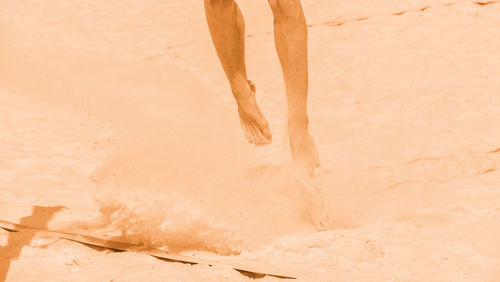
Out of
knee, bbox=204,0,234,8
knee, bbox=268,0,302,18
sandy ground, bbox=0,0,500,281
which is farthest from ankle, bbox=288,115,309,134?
knee, bbox=204,0,234,8

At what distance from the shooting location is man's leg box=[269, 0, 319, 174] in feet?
8.27

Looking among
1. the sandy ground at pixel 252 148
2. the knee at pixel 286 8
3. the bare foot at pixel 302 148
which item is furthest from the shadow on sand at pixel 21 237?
the knee at pixel 286 8

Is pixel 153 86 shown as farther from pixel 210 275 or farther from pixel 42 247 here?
pixel 210 275

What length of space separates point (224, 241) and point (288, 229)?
24 cm

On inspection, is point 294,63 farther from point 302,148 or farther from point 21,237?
point 21,237

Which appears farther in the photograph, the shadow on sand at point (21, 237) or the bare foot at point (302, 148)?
the bare foot at point (302, 148)

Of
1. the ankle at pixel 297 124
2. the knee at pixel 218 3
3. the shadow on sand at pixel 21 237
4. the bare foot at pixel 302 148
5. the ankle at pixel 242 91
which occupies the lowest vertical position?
the shadow on sand at pixel 21 237

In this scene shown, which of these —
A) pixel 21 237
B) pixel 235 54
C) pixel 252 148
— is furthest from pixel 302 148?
pixel 21 237

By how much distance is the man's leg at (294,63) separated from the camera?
2.52m

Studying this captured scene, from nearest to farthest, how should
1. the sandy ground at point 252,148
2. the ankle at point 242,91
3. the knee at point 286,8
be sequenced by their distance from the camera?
the sandy ground at point 252,148
the knee at point 286,8
the ankle at point 242,91

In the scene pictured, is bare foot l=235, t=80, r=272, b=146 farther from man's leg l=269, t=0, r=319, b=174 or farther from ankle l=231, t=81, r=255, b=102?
man's leg l=269, t=0, r=319, b=174

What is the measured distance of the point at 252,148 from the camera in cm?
336

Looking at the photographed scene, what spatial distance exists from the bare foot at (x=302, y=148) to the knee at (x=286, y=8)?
40 cm

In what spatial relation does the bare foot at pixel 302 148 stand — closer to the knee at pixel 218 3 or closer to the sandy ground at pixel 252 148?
the sandy ground at pixel 252 148
